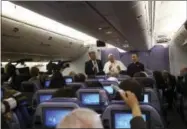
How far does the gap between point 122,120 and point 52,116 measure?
0.91 meters

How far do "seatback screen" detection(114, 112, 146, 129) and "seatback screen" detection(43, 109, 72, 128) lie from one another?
676 millimetres

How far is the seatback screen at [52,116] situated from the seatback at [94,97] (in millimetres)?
1640

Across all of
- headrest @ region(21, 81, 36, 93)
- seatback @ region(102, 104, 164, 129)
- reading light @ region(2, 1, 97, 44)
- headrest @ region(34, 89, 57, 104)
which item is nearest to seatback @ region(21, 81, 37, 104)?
headrest @ region(21, 81, 36, 93)

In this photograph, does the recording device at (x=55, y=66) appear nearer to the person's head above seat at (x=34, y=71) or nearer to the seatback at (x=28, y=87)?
the person's head above seat at (x=34, y=71)

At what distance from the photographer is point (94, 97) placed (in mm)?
5535

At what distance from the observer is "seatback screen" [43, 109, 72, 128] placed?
149 inches

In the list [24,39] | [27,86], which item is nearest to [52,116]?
[27,86]

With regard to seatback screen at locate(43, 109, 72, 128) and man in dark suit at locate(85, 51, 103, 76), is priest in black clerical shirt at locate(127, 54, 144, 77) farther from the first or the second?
seatback screen at locate(43, 109, 72, 128)

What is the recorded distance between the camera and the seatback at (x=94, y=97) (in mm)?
5484

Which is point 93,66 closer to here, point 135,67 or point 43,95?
point 135,67

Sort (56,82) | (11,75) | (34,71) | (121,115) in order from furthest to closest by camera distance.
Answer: (34,71), (11,75), (56,82), (121,115)

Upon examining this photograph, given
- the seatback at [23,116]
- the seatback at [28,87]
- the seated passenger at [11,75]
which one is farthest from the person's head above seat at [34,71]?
the seatback at [23,116]

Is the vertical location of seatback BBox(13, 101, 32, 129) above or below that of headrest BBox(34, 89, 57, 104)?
below

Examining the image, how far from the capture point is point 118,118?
343 centimetres
